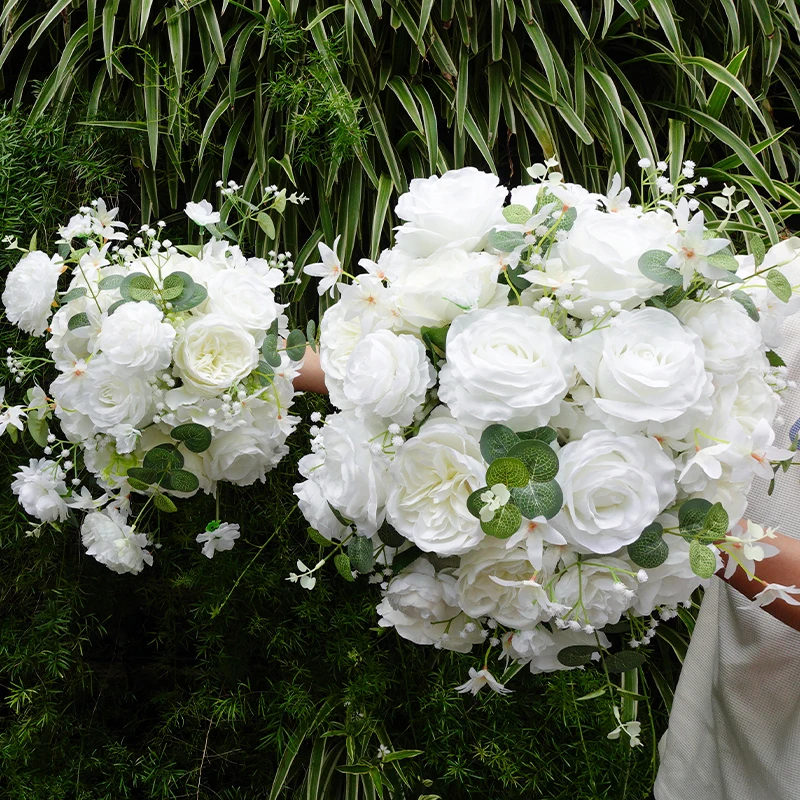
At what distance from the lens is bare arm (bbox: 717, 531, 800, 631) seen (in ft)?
2.25

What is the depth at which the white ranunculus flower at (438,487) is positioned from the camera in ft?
1.79

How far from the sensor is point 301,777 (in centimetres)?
142

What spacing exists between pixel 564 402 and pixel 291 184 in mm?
1016

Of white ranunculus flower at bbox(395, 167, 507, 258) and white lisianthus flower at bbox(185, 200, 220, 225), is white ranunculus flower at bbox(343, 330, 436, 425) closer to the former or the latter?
white ranunculus flower at bbox(395, 167, 507, 258)

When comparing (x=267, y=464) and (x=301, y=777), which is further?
(x=301, y=777)

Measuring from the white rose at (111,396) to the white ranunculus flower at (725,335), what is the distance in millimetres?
520

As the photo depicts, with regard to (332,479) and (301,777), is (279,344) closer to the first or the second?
(332,479)

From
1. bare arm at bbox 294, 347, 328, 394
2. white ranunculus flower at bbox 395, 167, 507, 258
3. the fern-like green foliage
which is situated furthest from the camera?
the fern-like green foliage

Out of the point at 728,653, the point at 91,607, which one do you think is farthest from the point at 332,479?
the point at 91,607

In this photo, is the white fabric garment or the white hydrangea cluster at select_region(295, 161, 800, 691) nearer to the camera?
the white hydrangea cluster at select_region(295, 161, 800, 691)

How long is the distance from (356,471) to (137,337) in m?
0.29

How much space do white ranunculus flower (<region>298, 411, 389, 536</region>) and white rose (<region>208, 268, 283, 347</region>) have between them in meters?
0.21

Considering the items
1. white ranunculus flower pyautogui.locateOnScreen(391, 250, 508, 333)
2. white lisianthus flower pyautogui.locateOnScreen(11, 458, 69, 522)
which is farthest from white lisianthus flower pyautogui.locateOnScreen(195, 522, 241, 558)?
white ranunculus flower pyautogui.locateOnScreen(391, 250, 508, 333)

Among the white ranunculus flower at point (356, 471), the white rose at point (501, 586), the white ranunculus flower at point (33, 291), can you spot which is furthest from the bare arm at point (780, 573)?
the white ranunculus flower at point (33, 291)
